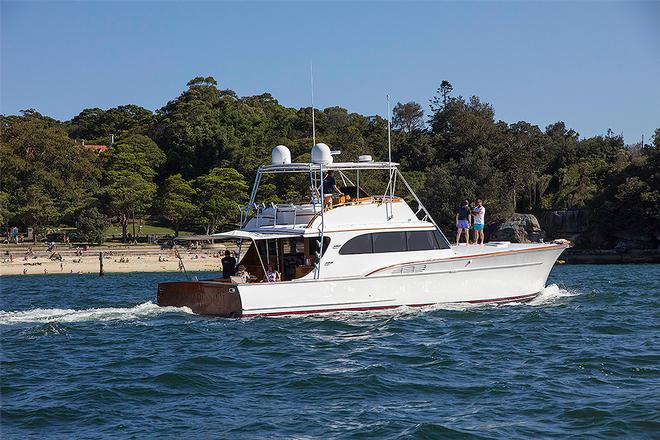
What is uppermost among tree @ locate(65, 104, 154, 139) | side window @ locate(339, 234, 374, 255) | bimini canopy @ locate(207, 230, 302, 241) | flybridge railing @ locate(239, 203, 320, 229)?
tree @ locate(65, 104, 154, 139)

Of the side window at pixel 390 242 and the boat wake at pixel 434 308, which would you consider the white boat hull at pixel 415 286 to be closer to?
the boat wake at pixel 434 308

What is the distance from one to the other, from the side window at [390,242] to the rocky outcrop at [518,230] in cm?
3704

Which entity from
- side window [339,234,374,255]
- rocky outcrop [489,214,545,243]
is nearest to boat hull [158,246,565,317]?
side window [339,234,374,255]

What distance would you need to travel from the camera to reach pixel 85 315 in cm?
2286

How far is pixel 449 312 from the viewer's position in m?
23.1

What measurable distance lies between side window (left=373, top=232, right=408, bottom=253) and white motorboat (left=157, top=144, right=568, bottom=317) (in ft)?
0.09

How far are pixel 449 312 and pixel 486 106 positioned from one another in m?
68.1

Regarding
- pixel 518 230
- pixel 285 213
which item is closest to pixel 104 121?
pixel 518 230

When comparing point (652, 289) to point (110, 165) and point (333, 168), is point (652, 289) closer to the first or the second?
point (333, 168)

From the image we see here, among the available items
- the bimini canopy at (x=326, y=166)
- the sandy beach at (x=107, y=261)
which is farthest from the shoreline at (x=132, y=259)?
the bimini canopy at (x=326, y=166)

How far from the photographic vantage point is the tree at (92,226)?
211 feet

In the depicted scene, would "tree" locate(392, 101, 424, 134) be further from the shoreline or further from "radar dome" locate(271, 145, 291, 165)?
"radar dome" locate(271, 145, 291, 165)

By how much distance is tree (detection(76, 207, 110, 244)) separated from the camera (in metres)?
64.4

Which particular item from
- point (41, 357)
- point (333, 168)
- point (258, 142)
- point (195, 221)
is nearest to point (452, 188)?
point (195, 221)
